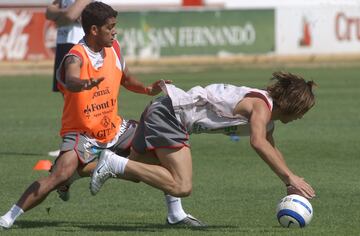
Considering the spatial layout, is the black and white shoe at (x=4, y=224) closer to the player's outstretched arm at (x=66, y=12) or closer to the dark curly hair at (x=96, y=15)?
the dark curly hair at (x=96, y=15)

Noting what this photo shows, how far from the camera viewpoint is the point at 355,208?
10070 millimetres

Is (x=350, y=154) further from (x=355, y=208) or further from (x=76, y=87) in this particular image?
(x=76, y=87)

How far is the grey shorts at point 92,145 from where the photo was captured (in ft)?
29.3

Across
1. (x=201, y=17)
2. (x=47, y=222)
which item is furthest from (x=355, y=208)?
(x=201, y=17)

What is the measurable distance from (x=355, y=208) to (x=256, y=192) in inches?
53.5

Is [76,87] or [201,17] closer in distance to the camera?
[76,87]

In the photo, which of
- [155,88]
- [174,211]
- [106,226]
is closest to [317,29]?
[155,88]

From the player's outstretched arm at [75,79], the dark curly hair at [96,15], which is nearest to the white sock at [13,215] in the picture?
the player's outstretched arm at [75,79]

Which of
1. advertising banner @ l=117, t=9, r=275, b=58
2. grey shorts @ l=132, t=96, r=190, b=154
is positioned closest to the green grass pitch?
grey shorts @ l=132, t=96, r=190, b=154

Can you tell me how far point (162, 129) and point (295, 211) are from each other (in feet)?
4.13

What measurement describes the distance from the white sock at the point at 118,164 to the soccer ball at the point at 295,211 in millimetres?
1299

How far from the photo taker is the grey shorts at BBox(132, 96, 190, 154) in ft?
28.8

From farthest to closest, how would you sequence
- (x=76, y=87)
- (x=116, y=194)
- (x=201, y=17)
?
1. (x=201, y=17)
2. (x=116, y=194)
3. (x=76, y=87)

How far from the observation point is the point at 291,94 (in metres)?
8.58
